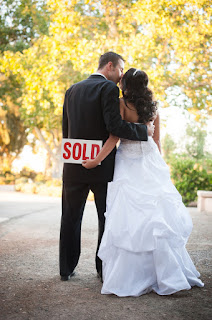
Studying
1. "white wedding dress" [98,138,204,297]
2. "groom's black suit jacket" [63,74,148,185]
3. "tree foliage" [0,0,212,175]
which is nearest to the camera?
"white wedding dress" [98,138,204,297]

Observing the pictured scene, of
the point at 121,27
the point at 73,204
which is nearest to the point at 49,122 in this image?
the point at 121,27

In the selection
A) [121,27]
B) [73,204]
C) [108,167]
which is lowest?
[73,204]

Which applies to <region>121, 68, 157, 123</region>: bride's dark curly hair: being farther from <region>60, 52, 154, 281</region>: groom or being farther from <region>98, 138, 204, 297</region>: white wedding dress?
<region>98, 138, 204, 297</region>: white wedding dress

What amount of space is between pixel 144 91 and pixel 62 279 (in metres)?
1.91

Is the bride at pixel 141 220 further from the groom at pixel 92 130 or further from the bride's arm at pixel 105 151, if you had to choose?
the groom at pixel 92 130

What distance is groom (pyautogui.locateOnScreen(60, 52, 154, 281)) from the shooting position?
3342 millimetres

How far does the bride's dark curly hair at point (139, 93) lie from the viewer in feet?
11.4

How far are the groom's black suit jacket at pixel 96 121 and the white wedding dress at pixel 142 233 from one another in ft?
0.48

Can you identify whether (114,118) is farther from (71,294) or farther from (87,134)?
(71,294)

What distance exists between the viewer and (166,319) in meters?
2.68

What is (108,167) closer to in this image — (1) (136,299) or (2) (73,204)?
(2) (73,204)

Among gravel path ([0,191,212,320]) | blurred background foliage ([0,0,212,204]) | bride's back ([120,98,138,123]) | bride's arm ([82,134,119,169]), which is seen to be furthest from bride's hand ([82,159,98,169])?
blurred background foliage ([0,0,212,204])

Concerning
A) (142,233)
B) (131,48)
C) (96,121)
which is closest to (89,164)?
(96,121)

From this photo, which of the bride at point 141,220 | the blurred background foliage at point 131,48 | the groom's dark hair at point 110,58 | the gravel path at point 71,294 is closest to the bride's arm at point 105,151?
the bride at point 141,220
